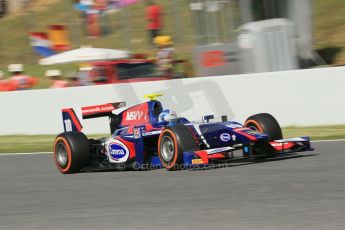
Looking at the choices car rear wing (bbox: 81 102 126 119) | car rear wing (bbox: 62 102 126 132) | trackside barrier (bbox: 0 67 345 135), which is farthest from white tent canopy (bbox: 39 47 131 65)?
car rear wing (bbox: 81 102 126 119)

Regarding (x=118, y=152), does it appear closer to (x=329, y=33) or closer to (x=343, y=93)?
(x=343, y=93)

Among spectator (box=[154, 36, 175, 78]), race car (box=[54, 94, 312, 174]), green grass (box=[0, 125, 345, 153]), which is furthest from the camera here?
spectator (box=[154, 36, 175, 78])

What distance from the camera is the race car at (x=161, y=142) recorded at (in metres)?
8.95

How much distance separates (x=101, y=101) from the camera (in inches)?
609

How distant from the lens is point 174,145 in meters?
8.86

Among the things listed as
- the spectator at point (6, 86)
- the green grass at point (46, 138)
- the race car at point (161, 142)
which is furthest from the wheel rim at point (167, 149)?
the spectator at point (6, 86)

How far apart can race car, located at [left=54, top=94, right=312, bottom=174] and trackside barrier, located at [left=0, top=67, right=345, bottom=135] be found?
3822 mm

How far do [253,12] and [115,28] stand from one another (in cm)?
317

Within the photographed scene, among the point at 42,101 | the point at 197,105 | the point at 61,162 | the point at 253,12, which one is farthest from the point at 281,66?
the point at 61,162

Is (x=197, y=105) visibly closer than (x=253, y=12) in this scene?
Yes

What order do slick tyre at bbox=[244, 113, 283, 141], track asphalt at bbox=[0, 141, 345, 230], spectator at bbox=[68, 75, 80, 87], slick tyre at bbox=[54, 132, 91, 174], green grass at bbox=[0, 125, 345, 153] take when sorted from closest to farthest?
1. track asphalt at bbox=[0, 141, 345, 230]
2. slick tyre at bbox=[244, 113, 283, 141]
3. slick tyre at bbox=[54, 132, 91, 174]
4. green grass at bbox=[0, 125, 345, 153]
5. spectator at bbox=[68, 75, 80, 87]

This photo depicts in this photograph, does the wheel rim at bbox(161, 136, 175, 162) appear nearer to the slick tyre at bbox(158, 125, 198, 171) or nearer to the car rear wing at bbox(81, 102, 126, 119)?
the slick tyre at bbox(158, 125, 198, 171)

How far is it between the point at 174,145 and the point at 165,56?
7.66 m

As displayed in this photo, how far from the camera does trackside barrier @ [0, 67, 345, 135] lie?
13.4 m
